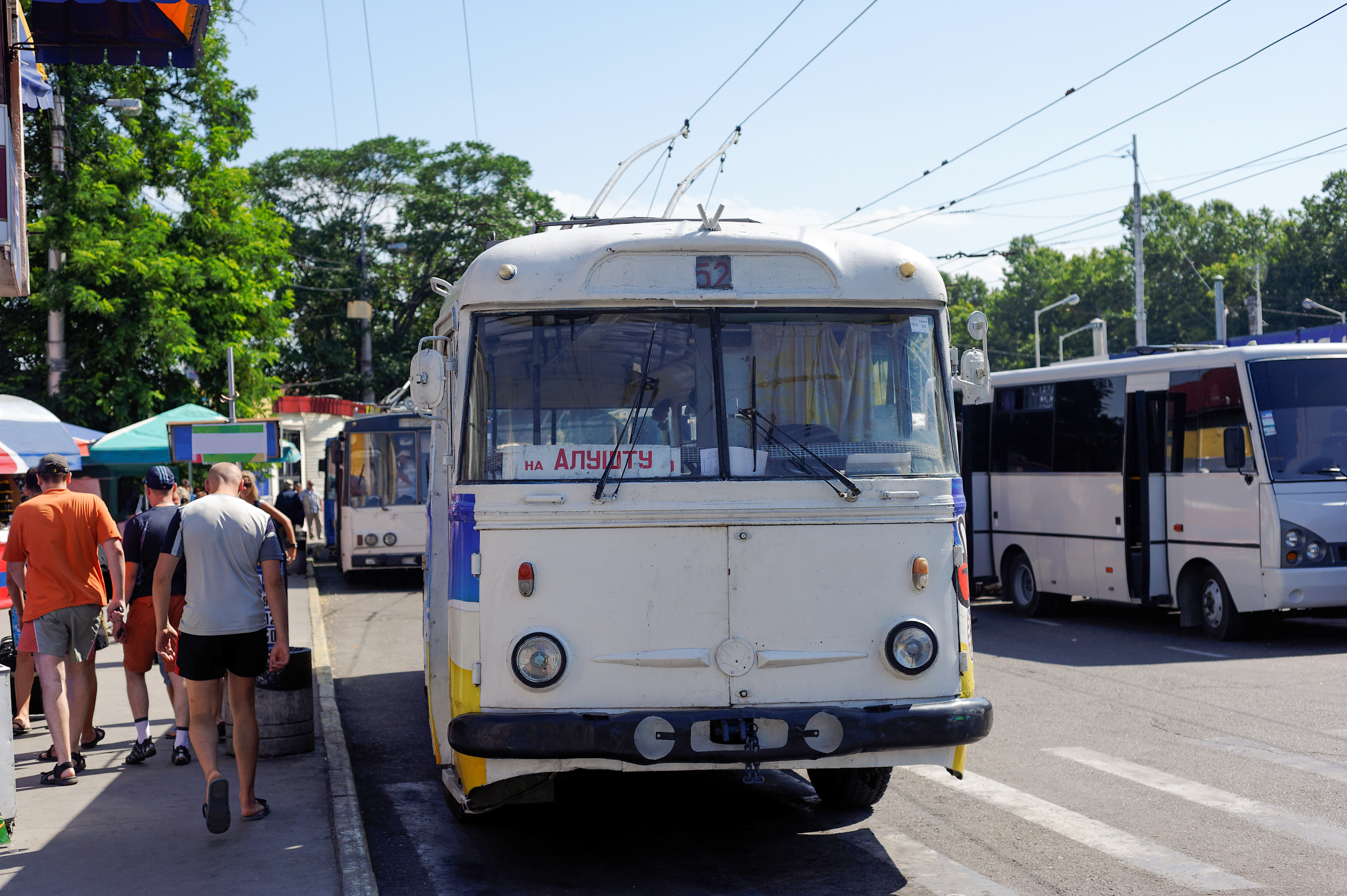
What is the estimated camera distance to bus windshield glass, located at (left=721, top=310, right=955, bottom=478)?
6.12 meters

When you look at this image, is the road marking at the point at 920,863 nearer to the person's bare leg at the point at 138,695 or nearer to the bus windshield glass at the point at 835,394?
the bus windshield glass at the point at 835,394

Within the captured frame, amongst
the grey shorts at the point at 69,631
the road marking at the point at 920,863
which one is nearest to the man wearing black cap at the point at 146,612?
the grey shorts at the point at 69,631

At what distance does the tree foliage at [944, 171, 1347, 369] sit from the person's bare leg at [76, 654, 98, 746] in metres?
54.3

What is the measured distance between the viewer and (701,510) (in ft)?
19.5

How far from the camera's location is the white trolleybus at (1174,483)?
43.1ft

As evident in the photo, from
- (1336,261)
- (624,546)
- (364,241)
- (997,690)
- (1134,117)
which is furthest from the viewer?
(1336,261)

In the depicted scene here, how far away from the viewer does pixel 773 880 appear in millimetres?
6113

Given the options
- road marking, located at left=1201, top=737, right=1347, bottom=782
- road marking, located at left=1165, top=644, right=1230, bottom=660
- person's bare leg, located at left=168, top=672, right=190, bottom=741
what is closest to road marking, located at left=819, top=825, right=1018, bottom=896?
road marking, located at left=1201, top=737, right=1347, bottom=782

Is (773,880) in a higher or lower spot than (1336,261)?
lower

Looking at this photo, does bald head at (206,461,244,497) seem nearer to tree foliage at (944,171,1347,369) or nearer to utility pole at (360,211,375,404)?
utility pole at (360,211,375,404)

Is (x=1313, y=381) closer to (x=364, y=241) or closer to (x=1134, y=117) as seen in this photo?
(x=1134, y=117)

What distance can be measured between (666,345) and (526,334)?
0.65 meters

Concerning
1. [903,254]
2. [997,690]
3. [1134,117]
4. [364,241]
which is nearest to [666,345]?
[903,254]

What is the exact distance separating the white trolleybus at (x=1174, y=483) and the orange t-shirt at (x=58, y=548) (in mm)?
10392
